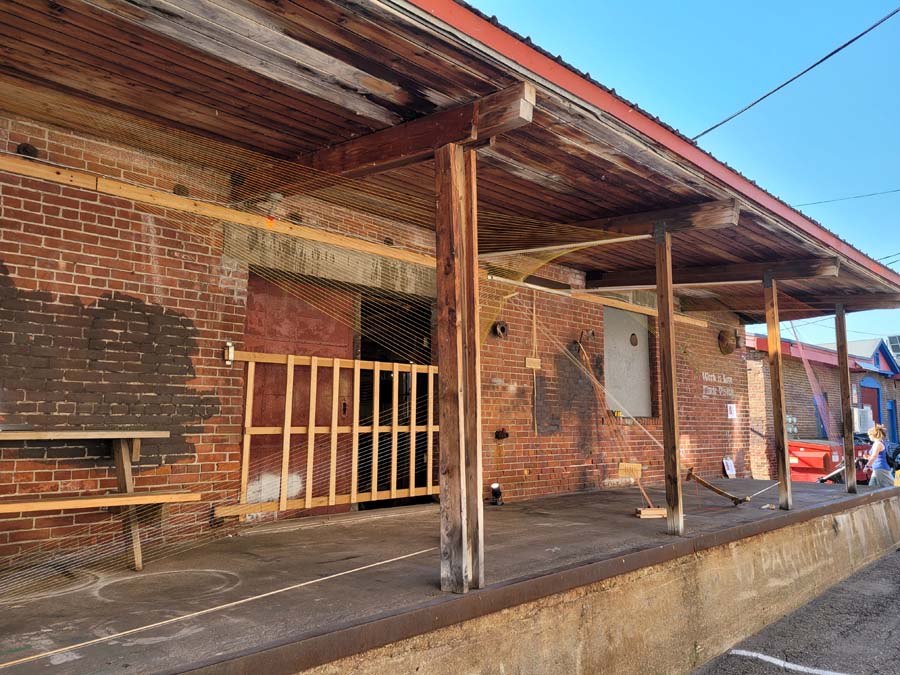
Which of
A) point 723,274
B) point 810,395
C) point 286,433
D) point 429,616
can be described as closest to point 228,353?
point 286,433

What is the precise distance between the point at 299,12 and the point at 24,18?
133cm

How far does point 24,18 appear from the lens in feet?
10.3

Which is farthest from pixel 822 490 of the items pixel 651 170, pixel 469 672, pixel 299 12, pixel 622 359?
pixel 299 12

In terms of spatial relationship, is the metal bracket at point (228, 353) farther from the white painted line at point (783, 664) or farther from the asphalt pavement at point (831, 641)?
the white painted line at point (783, 664)

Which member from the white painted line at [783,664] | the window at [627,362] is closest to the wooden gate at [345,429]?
the white painted line at [783,664]

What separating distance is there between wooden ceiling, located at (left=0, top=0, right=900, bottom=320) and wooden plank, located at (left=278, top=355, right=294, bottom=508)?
1697 mm

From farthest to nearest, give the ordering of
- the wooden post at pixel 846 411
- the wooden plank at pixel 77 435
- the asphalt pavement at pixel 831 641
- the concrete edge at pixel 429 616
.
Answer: the wooden post at pixel 846 411, the asphalt pavement at pixel 831 641, the wooden plank at pixel 77 435, the concrete edge at pixel 429 616

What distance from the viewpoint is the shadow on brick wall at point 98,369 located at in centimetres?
412

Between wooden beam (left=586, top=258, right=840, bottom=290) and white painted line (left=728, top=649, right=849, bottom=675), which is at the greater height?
wooden beam (left=586, top=258, right=840, bottom=290)

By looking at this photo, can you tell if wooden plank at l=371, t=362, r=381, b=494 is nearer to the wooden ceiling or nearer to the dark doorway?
the dark doorway

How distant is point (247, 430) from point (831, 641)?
487 cm

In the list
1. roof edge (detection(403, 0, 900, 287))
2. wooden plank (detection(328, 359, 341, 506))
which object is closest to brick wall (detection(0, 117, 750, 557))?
wooden plank (detection(328, 359, 341, 506))

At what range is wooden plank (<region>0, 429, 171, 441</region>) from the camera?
381cm

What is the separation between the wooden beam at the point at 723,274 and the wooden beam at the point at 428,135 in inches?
190
